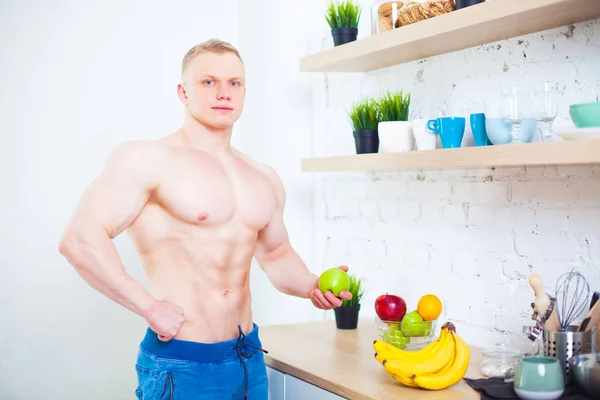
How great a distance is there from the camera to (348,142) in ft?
10.0

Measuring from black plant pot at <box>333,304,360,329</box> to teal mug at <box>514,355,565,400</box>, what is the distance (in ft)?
3.36

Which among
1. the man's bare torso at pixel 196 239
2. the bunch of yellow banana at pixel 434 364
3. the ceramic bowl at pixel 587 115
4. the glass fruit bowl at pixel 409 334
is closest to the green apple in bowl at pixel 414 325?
the glass fruit bowl at pixel 409 334

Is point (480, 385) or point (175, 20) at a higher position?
point (175, 20)

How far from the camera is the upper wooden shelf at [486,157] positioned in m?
1.72

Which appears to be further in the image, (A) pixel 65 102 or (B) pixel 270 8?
(B) pixel 270 8

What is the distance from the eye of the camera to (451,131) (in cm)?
217

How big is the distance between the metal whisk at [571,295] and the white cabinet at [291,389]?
2.20ft

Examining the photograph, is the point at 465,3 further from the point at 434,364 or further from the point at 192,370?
the point at 192,370

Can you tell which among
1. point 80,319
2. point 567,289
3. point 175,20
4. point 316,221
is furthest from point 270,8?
point 567,289

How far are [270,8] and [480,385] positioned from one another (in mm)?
2008

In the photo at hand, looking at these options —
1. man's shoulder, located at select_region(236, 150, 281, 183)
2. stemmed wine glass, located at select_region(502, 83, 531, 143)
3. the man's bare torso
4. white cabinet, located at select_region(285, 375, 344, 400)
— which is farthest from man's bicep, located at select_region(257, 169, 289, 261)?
stemmed wine glass, located at select_region(502, 83, 531, 143)

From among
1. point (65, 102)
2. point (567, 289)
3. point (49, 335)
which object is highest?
point (65, 102)

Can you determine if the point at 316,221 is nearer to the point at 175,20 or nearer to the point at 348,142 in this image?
the point at 348,142

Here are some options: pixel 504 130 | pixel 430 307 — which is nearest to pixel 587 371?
pixel 430 307
